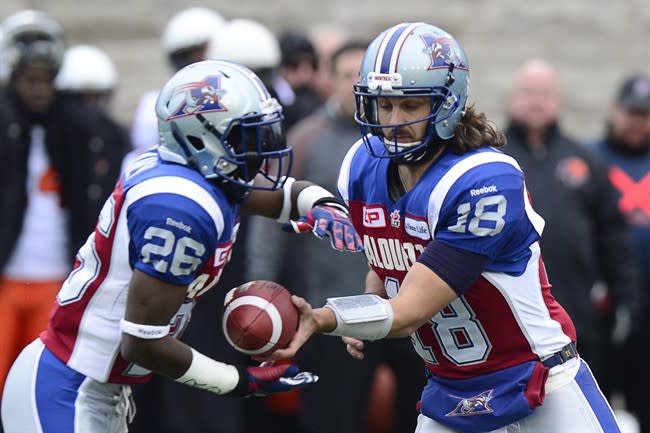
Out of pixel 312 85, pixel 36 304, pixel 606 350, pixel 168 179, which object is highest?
pixel 168 179

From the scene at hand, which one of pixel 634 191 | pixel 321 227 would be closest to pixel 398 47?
pixel 321 227

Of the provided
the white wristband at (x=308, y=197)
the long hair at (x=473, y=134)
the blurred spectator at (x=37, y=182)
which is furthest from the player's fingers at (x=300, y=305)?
the blurred spectator at (x=37, y=182)

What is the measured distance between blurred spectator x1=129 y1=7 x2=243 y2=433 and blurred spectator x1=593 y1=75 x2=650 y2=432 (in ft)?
6.75

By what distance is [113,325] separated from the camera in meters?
4.30

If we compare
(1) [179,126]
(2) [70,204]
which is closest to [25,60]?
(2) [70,204]

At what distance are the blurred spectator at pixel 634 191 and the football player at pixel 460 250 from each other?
2.99 metres

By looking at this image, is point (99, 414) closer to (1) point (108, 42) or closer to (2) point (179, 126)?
(2) point (179, 126)

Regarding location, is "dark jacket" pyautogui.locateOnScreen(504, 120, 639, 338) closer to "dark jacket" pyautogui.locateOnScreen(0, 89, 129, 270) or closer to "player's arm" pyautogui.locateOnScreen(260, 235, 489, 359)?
"dark jacket" pyautogui.locateOnScreen(0, 89, 129, 270)

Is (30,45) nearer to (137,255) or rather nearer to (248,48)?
(248,48)

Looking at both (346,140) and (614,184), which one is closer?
(346,140)

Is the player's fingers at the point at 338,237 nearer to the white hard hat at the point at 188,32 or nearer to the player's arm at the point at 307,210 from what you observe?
the player's arm at the point at 307,210

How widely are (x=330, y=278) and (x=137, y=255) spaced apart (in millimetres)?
2311

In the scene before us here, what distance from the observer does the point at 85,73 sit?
335 inches

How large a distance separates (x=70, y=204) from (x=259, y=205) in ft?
7.19
